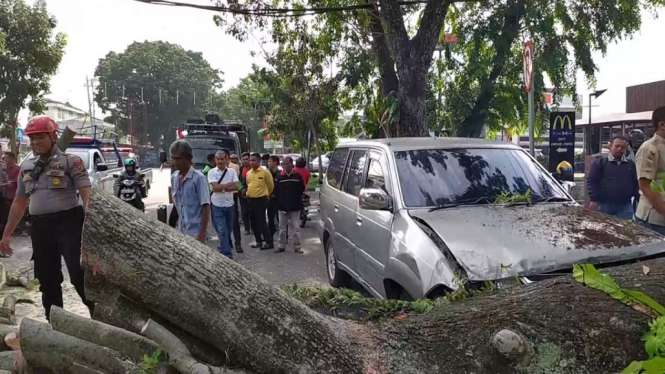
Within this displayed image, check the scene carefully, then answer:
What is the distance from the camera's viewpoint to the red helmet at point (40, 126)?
178 inches

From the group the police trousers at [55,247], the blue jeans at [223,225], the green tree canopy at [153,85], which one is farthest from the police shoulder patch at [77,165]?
the green tree canopy at [153,85]

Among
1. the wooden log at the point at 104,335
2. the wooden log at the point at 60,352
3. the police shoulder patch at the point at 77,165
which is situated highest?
the police shoulder patch at the point at 77,165

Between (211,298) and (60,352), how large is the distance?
33.1 inches

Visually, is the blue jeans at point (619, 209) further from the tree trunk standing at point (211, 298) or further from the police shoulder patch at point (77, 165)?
the police shoulder patch at point (77, 165)

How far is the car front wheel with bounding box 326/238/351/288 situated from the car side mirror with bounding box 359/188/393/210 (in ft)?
6.86

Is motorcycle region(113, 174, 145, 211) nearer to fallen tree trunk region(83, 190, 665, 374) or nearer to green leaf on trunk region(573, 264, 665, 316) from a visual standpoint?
fallen tree trunk region(83, 190, 665, 374)

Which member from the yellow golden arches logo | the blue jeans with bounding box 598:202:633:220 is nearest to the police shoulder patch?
the blue jeans with bounding box 598:202:633:220

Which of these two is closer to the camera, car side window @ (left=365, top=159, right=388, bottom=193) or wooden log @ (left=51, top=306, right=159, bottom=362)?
wooden log @ (left=51, top=306, right=159, bottom=362)

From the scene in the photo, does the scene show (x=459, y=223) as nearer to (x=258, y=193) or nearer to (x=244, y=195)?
(x=258, y=193)

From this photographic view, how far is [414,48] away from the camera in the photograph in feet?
35.1

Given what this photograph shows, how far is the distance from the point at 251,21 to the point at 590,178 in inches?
429

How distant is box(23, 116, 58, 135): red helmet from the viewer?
4.53 meters

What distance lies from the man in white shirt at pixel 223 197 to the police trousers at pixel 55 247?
3966 mm

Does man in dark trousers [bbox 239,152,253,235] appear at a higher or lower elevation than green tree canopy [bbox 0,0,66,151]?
lower
